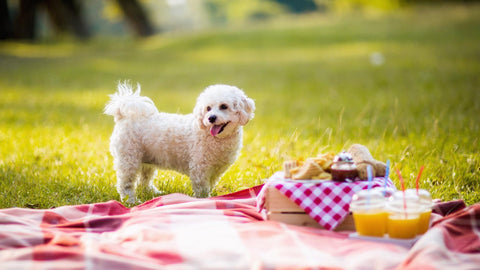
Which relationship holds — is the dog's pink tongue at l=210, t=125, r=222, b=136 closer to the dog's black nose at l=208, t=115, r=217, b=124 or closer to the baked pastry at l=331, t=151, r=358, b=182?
the dog's black nose at l=208, t=115, r=217, b=124

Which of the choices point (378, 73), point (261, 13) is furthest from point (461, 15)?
point (261, 13)

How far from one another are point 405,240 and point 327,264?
A: 675 millimetres

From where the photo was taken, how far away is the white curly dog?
171 inches

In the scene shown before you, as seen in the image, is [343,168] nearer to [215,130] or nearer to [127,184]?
[215,130]

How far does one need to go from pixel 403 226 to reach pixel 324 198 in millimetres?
520

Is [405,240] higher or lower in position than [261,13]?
lower

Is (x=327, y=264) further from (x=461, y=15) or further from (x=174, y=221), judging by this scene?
(x=461, y=15)

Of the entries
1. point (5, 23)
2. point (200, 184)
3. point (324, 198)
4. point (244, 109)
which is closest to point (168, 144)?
point (200, 184)

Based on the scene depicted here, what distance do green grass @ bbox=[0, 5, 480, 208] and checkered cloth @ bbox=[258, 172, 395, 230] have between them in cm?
148

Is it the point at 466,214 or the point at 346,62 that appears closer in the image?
the point at 466,214

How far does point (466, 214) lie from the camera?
3.15 meters

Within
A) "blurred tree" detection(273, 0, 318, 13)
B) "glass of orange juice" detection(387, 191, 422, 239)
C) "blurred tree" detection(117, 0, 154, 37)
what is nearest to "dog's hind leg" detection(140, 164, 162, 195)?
"glass of orange juice" detection(387, 191, 422, 239)

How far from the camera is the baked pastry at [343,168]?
134 inches

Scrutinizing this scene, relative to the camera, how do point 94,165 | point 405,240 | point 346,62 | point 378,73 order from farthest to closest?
point 346,62 < point 378,73 < point 94,165 < point 405,240
